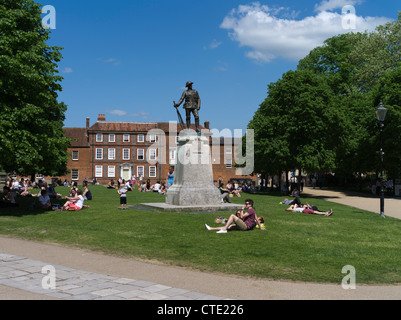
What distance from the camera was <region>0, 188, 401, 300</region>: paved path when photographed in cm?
607

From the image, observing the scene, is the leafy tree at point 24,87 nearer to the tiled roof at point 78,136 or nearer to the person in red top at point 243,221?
the person in red top at point 243,221

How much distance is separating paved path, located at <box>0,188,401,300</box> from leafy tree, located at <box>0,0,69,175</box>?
981cm

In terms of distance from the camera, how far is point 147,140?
→ 76.4 meters

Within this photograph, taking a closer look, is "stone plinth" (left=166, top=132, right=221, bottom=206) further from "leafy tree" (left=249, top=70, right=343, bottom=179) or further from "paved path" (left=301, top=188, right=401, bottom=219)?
"leafy tree" (left=249, top=70, right=343, bottom=179)

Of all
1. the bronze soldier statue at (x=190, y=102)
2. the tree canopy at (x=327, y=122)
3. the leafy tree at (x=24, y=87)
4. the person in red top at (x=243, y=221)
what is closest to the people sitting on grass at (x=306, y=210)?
the bronze soldier statue at (x=190, y=102)

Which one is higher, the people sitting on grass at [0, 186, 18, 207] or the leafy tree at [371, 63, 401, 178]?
the leafy tree at [371, 63, 401, 178]

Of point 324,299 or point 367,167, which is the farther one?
point 367,167

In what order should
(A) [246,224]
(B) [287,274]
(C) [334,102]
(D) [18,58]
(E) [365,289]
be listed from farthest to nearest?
(C) [334,102]
(D) [18,58]
(A) [246,224]
(B) [287,274]
(E) [365,289]

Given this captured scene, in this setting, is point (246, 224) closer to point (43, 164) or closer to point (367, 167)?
point (43, 164)

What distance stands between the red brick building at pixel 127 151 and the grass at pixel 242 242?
2309 inches

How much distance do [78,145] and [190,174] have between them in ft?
200

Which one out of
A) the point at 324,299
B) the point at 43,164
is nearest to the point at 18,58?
the point at 43,164

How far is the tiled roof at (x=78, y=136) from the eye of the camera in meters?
75.1

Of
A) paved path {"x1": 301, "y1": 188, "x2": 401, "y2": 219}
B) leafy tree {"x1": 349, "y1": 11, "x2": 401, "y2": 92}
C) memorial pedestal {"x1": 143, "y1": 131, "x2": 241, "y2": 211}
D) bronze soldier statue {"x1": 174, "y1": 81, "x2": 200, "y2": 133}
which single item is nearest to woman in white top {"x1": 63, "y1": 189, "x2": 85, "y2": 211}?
memorial pedestal {"x1": 143, "y1": 131, "x2": 241, "y2": 211}
